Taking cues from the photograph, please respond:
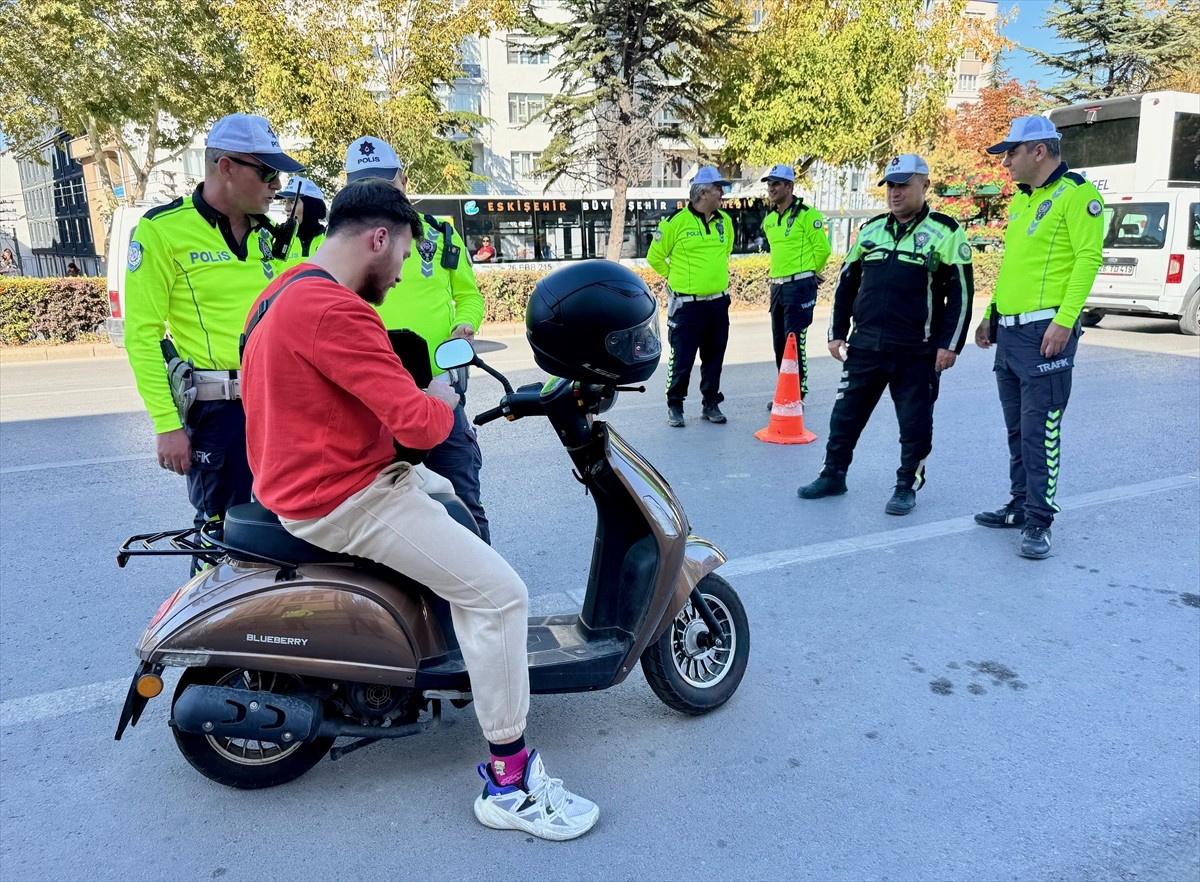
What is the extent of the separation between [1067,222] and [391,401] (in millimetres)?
3879

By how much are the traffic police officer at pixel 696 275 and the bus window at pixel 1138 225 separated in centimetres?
876

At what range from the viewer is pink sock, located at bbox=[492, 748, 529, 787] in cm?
245

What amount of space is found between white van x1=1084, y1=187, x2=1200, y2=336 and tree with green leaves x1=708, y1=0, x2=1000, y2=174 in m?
9.86

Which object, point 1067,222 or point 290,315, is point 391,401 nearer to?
point 290,315

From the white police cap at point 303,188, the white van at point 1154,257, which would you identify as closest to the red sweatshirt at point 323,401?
the white police cap at point 303,188

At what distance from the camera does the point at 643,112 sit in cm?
2447

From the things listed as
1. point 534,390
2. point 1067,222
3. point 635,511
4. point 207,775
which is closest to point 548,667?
point 635,511

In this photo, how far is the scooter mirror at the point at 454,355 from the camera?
2191 millimetres

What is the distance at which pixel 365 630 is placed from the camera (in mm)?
2457

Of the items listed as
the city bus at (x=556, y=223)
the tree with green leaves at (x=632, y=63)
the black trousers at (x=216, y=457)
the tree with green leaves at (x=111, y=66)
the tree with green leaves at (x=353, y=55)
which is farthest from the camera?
the tree with green leaves at (x=632, y=63)

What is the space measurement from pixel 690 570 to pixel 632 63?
2318 cm

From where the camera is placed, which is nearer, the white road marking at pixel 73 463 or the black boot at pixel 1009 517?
the black boot at pixel 1009 517

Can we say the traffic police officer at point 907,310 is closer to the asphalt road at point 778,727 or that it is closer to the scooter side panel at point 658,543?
the asphalt road at point 778,727

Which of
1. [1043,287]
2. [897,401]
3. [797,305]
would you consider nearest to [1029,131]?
[1043,287]
